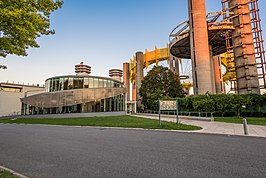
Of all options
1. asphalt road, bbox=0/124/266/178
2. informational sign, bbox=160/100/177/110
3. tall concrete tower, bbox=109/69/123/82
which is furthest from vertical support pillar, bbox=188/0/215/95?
tall concrete tower, bbox=109/69/123/82

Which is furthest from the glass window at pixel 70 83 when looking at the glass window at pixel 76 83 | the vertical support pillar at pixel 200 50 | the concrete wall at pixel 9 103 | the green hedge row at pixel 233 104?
the vertical support pillar at pixel 200 50

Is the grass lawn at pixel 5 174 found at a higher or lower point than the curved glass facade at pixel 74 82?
lower

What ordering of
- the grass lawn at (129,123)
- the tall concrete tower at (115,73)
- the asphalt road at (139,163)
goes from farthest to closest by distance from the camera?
the tall concrete tower at (115,73) → the grass lawn at (129,123) → the asphalt road at (139,163)

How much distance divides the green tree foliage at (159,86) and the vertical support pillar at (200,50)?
3.95 meters

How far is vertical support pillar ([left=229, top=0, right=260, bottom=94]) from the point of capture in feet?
99.7

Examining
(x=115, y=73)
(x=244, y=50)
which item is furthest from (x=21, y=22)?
(x=115, y=73)

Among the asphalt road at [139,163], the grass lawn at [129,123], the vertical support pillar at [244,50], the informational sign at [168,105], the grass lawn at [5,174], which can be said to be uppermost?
the vertical support pillar at [244,50]

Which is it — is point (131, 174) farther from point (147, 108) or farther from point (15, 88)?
point (15, 88)

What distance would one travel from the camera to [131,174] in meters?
4.18

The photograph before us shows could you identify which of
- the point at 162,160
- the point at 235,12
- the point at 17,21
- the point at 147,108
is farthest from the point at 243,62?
the point at 17,21

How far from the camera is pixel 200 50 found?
30.4 metres

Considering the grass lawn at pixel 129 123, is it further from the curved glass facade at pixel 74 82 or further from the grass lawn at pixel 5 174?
the curved glass facade at pixel 74 82

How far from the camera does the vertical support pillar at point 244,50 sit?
30.4 m

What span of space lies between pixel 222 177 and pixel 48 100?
34373 mm
